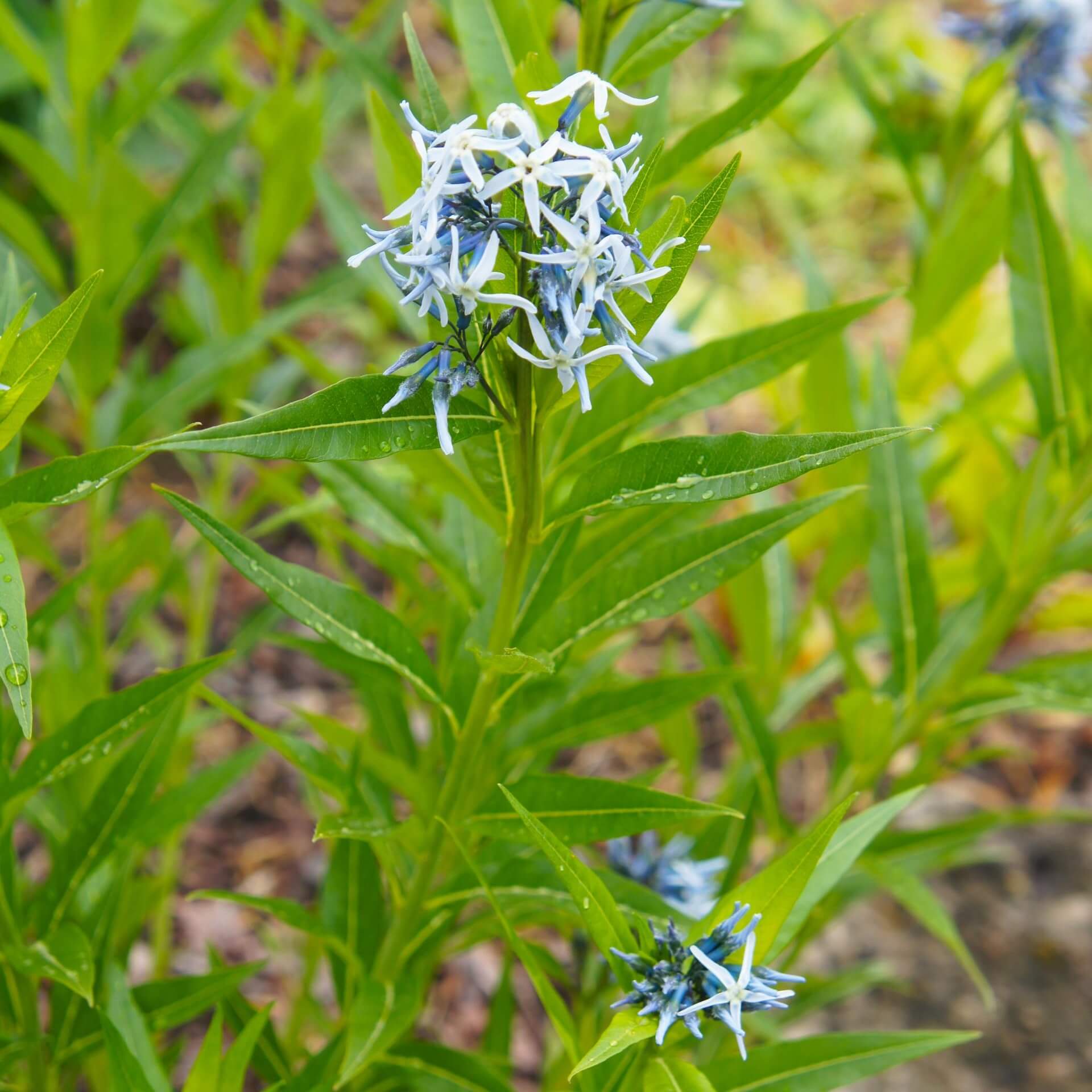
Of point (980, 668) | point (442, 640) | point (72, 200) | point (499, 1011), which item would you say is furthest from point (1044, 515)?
point (72, 200)

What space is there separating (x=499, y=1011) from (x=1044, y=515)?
1.14 metres

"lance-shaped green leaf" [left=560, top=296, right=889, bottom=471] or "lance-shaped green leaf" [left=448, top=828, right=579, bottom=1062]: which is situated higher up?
"lance-shaped green leaf" [left=560, top=296, right=889, bottom=471]

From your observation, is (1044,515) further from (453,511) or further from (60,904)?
(60,904)

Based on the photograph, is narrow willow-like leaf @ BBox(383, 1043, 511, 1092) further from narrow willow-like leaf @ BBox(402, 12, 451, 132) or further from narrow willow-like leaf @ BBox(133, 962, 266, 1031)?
narrow willow-like leaf @ BBox(402, 12, 451, 132)

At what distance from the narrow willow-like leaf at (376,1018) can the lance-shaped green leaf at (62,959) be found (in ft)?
0.95

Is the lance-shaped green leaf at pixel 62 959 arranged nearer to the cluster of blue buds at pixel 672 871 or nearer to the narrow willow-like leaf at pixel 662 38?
the cluster of blue buds at pixel 672 871

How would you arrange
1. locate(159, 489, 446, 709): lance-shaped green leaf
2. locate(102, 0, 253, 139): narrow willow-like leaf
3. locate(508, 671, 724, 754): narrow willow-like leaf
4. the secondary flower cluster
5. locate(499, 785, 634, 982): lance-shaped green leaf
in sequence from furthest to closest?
locate(102, 0, 253, 139): narrow willow-like leaf → locate(508, 671, 724, 754): narrow willow-like leaf → locate(159, 489, 446, 709): lance-shaped green leaf → locate(499, 785, 634, 982): lance-shaped green leaf → the secondary flower cluster

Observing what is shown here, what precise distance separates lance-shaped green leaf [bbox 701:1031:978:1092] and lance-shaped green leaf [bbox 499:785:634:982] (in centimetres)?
22

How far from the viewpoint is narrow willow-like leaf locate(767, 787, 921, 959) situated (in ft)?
3.86

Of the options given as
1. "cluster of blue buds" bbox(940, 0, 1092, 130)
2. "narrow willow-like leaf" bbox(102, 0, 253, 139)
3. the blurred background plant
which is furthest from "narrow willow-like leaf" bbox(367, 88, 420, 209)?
"cluster of blue buds" bbox(940, 0, 1092, 130)

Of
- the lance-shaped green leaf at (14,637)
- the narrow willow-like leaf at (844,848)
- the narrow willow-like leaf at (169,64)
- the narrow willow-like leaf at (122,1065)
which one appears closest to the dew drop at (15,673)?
the lance-shaped green leaf at (14,637)

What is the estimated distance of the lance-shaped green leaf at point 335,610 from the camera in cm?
108

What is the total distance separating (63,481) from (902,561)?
4.00ft

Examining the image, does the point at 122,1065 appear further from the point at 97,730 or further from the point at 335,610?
the point at 335,610
